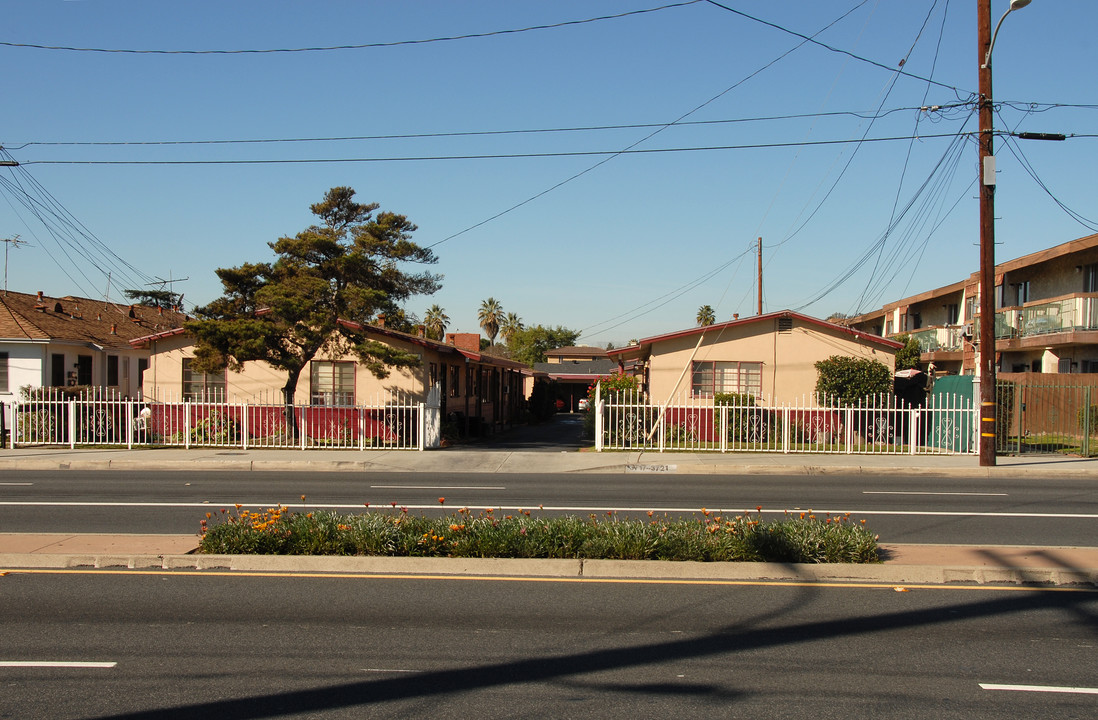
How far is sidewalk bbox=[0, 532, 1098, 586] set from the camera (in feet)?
26.3

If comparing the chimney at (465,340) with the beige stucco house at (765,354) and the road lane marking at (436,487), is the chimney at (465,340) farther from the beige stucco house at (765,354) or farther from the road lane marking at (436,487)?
A: the road lane marking at (436,487)

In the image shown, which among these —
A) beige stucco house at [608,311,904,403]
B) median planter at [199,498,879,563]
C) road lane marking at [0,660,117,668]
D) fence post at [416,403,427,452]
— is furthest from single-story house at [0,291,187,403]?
road lane marking at [0,660,117,668]

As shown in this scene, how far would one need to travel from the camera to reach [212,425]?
2408 centimetres

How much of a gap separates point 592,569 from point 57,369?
2754 centimetres

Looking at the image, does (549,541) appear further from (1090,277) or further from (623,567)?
(1090,277)

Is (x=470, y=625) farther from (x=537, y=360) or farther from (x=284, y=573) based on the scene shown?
(x=537, y=360)

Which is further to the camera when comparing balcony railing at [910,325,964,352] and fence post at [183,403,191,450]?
balcony railing at [910,325,964,352]

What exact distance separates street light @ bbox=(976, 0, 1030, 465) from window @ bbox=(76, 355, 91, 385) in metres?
29.5

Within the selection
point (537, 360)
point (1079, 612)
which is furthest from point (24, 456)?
point (537, 360)

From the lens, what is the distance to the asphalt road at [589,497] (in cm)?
1097

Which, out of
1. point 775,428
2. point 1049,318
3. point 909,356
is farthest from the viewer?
point 909,356

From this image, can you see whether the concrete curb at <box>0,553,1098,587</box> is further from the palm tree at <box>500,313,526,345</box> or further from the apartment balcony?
the palm tree at <box>500,313,526,345</box>

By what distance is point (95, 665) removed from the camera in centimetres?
562

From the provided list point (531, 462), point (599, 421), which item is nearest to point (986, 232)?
point (599, 421)
